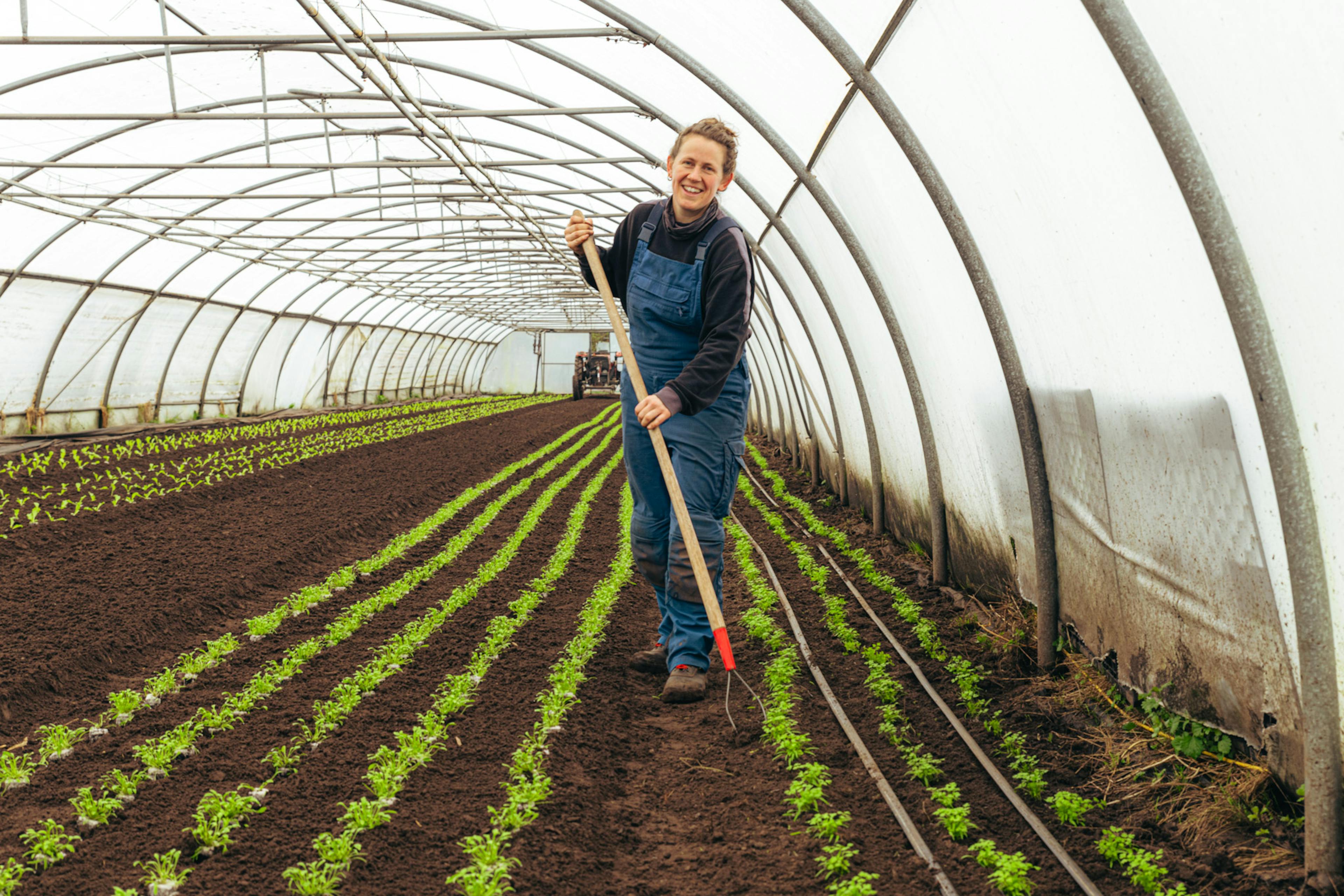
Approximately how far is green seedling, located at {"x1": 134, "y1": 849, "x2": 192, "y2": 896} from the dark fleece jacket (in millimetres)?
2222

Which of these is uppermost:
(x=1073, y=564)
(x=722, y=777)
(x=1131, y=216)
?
(x=1131, y=216)

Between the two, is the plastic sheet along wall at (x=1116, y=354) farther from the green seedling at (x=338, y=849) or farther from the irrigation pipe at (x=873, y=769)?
the green seedling at (x=338, y=849)

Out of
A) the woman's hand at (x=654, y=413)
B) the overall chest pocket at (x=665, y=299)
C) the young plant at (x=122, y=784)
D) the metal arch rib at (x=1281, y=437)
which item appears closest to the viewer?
the metal arch rib at (x=1281, y=437)

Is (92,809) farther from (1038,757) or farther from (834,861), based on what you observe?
(1038,757)

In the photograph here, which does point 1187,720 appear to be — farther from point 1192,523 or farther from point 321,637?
point 321,637

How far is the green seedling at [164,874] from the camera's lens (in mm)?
2537

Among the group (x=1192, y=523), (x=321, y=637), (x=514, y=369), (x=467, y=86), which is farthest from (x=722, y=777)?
(x=514, y=369)

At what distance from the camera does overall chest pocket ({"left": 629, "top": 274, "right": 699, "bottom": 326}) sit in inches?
153

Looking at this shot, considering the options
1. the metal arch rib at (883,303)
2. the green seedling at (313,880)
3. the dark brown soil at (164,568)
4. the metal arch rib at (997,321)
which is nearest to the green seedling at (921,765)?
the metal arch rib at (997,321)

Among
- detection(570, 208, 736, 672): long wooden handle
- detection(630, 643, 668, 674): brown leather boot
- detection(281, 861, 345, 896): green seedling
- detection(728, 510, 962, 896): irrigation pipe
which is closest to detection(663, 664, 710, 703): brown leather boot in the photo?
detection(570, 208, 736, 672): long wooden handle

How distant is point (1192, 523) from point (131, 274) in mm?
16968

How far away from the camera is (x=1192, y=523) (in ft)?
10.1

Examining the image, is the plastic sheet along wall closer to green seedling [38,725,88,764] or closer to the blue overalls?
the blue overalls

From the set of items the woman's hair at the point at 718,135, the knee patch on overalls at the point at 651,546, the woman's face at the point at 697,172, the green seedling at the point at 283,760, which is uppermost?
the woman's hair at the point at 718,135
